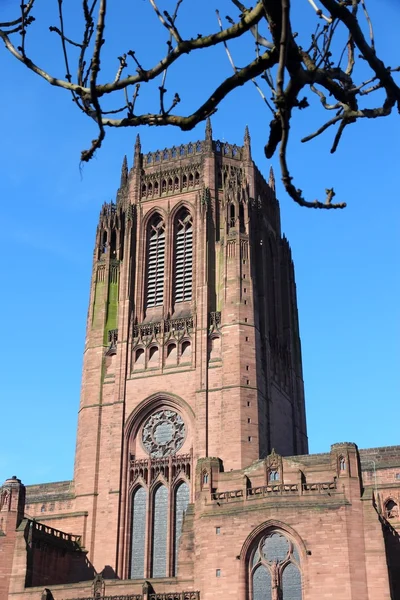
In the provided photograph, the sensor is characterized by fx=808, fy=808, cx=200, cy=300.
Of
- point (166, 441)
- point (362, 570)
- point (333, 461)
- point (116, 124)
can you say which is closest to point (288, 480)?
point (333, 461)

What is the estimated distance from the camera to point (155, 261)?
2176 inches

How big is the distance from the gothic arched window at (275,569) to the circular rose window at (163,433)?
14.4m

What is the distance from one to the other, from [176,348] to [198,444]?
6.84 m

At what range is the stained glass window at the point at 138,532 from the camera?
45.5 meters

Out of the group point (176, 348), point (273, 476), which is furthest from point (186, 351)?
point (273, 476)

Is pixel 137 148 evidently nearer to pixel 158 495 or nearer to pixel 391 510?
pixel 158 495

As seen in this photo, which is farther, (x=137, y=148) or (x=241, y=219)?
(x=137, y=148)

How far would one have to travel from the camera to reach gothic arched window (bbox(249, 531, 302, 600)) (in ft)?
109

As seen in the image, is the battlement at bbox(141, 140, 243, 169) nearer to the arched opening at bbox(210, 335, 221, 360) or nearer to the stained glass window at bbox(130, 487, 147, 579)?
the arched opening at bbox(210, 335, 221, 360)

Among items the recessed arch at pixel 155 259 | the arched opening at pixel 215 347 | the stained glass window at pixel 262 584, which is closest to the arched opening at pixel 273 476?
the stained glass window at pixel 262 584

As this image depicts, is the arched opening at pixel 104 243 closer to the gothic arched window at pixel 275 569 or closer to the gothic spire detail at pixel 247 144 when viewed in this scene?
the gothic spire detail at pixel 247 144

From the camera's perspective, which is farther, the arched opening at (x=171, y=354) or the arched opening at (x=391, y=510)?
the arched opening at (x=171, y=354)

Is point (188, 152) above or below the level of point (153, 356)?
above

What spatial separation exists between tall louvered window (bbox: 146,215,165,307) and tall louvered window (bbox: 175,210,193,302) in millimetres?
1044
